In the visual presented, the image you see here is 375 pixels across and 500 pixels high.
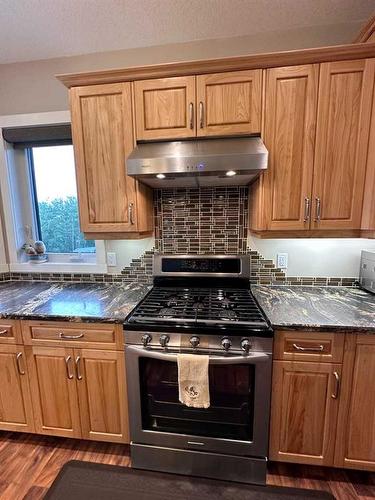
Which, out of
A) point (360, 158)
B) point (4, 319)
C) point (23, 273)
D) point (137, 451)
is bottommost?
point (137, 451)

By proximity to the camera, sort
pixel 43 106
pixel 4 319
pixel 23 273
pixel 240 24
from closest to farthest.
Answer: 1. pixel 4 319
2. pixel 240 24
3. pixel 43 106
4. pixel 23 273

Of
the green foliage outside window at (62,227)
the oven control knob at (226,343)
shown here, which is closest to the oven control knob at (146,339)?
the oven control knob at (226,343)

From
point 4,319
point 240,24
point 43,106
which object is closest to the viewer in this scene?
point 4,319

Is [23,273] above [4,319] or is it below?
above

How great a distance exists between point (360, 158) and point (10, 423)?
2.75m

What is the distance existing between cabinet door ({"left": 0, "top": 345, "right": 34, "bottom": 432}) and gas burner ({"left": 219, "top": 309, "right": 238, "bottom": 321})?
125cm

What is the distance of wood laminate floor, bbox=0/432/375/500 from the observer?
1.41 meters

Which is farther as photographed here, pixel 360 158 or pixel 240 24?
pixel 240 24

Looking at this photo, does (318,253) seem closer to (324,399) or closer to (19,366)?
(324,399)

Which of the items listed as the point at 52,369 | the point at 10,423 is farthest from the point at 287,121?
the point at 10,423

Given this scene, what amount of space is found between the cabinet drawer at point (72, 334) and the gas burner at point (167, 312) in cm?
25

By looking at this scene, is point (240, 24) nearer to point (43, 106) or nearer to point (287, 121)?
point (287, 121)

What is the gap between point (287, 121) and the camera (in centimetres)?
147

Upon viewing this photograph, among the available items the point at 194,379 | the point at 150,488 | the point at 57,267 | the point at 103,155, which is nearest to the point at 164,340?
the point at 194,379
